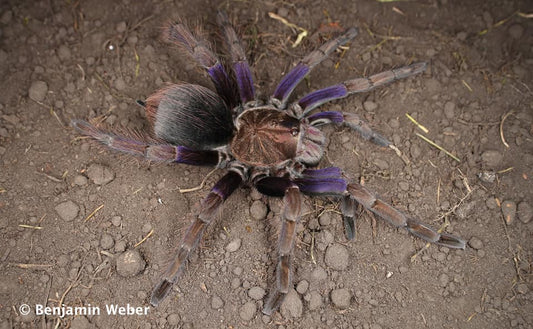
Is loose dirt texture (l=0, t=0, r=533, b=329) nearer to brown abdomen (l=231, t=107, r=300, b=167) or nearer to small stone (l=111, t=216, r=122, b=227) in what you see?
small stone (l=111, t=216, r=122, b=227)

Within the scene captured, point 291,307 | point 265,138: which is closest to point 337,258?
point 291,307

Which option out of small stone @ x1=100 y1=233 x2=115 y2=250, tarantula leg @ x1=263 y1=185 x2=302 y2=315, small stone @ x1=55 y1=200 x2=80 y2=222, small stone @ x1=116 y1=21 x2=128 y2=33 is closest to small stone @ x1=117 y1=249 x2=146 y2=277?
small stone @ x1=100 y1=233 x2=115 y2=250

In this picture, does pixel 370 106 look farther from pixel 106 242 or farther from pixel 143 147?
pixel 106 242

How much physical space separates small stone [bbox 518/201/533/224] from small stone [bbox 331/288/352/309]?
5.41ft

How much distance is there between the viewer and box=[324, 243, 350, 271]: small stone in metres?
3.69

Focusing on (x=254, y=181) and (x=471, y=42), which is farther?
(x=471, y=42)

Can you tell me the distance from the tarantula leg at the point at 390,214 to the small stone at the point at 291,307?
0.94 metres

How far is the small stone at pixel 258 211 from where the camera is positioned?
387cm

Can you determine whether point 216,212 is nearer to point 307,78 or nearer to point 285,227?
point 285,227

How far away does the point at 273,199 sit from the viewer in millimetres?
3936

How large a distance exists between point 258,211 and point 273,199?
0.58 ft

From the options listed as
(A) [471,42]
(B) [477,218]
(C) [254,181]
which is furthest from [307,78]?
(B) [477,218]

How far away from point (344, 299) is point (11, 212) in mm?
2876

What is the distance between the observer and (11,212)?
377 centimetres
